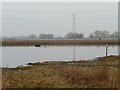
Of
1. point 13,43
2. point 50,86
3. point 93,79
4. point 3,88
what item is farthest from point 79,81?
point 13,43

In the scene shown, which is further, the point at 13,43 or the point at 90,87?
the point at 13,43

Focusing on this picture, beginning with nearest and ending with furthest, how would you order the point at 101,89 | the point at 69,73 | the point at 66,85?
the point at 101,89 → the point at 66,85 → the point at 69,73

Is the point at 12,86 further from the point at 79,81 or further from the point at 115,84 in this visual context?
the point at 115,84

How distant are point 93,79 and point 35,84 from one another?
221cm

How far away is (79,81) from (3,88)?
274cm

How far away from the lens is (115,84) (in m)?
8.33

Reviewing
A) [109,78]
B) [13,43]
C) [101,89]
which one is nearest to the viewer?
[101,89]

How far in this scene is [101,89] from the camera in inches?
313

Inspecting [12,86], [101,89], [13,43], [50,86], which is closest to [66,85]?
[50,86]

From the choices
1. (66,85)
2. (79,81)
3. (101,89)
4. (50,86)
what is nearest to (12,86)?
(50,86)

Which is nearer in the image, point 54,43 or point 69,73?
point 69,73

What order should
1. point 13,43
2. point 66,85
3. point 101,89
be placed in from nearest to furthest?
1. point 101,89
2. point 66,85
3. point 13,43

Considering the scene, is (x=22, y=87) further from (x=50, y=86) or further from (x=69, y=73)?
(x=69, y=73)

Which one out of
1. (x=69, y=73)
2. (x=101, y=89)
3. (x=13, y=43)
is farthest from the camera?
(x=13, y=43)
